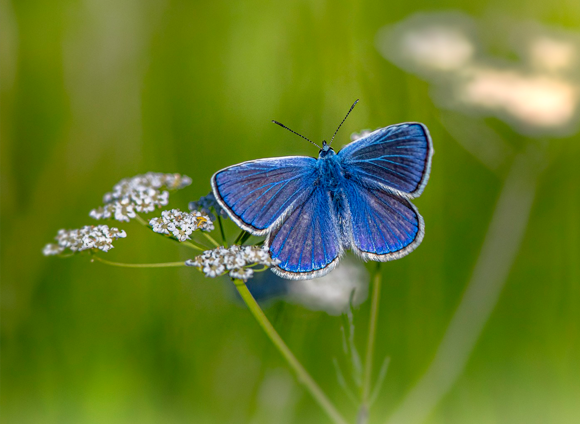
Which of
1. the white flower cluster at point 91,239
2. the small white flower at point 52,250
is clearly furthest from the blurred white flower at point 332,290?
the small white flower at point 52,250

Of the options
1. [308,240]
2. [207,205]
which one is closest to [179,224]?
[207,205]

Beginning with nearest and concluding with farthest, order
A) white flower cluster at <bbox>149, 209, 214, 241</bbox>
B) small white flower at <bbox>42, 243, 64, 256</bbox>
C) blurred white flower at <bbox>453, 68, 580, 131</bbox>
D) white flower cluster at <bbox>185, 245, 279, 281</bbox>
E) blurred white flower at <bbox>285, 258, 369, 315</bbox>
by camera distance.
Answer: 1. white flower cluster at <bbox>185, 245, 279, 281</bbox>
2. white flower cluster at <bbox>149, 209, 214, 241</bbox>
3. small white flower at <bbox>42, 243, 64, 256</bbox>
4. blurred white flower at <bbox>285, 258, 369, 315</bbox>
5. blurred white flower at <bbox>453, 68, 580, 131</bbox>

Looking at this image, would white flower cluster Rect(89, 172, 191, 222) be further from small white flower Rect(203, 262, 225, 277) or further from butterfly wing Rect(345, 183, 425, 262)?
butterfly wing Rect(345, 183, 425, 262)

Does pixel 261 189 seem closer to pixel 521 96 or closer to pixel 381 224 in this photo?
pixel 381 224

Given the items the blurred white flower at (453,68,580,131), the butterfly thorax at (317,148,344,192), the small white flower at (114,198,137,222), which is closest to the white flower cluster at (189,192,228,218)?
the small white flower at (114,198,137,222)

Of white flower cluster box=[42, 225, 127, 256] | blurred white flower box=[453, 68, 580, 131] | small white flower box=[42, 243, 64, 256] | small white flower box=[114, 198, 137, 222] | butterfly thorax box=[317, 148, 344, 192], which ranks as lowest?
small white flower box=[42, 243, 64, 256]

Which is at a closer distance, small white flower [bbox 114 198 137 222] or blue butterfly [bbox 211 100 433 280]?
blue butterfly [bbox 211 100 433 280]

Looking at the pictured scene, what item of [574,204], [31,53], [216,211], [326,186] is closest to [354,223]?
[326,186]
